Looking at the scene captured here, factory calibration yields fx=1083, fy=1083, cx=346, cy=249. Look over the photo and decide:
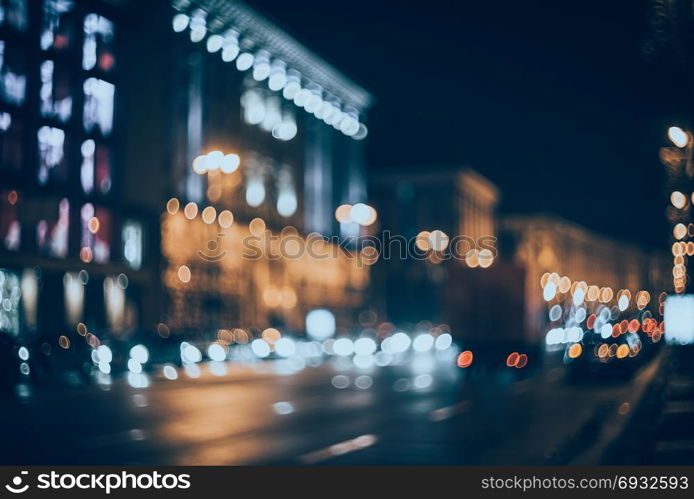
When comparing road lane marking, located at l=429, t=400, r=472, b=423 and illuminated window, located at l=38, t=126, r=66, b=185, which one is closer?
road lane marking, located at l=429, t=400, r=472, b=423

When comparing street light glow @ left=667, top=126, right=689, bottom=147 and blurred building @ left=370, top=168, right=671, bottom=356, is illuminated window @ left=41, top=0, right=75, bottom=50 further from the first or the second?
street light glow @ left=667, top=126, right=689, bottom=147

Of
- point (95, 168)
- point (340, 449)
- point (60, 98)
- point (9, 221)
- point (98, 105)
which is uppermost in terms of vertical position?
point (98, 105)

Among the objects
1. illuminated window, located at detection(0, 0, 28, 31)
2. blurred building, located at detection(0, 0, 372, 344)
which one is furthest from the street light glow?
illuminated window, located at detection(0, 0, 28, 31)

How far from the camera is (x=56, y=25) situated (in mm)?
57312

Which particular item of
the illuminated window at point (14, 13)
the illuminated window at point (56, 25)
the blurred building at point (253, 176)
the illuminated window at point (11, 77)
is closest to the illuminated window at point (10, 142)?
the illuminated window at point (11, 77)

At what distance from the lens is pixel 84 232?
58719 millimetres

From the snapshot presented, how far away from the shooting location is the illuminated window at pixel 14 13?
2103 inches

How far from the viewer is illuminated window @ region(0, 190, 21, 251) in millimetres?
52531

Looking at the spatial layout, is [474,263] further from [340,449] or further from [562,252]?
[340,449]

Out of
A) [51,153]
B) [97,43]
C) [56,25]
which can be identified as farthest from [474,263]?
[56,25]

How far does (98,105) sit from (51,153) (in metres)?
5.23

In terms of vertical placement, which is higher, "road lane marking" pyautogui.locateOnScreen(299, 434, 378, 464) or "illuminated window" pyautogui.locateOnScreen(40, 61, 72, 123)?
"illuminated window" pyautogui.locateOnScreen(40, 61, 72, 123)

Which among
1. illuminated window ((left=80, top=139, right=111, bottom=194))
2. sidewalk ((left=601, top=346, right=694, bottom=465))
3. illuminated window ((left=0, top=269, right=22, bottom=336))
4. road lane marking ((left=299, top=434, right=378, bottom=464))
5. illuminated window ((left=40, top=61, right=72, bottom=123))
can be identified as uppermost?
illuminated window ((left=40, top=61, right=72, bottom=123))

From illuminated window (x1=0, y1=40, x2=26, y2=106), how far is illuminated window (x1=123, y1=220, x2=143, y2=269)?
37.4ft
